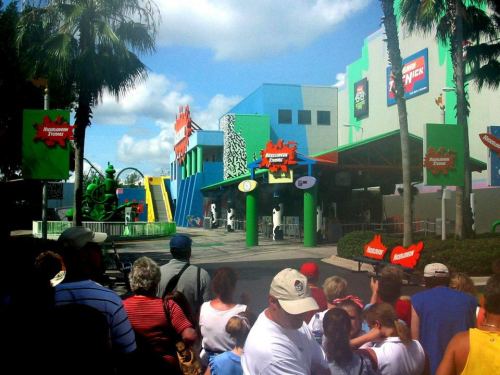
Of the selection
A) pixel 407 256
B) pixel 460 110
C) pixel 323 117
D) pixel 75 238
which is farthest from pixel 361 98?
pixel 75 238

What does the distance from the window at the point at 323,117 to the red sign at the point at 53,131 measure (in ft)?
130

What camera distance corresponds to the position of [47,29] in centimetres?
1415

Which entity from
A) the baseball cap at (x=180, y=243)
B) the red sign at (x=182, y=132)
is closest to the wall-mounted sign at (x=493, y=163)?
the baseball cap at (x=180, y=243)

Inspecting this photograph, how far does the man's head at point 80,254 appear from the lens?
358 centimetres

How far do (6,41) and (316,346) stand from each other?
21072mm

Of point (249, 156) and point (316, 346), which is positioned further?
point (249, 156)

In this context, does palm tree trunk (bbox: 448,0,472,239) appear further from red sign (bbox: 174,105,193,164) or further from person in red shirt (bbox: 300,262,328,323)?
red sign (bbox: 174,105,193,164)

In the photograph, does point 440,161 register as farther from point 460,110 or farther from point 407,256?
point 407,256

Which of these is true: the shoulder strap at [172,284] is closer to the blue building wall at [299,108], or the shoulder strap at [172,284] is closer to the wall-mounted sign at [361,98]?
the wall-mounted sign at [361,98]

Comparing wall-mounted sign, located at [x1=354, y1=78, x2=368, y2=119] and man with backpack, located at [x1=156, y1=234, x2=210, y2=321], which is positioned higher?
wall-mounted sign, located at [x1=354, y1=78, x2=368, y2=119]

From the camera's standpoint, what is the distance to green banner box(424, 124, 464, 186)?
1589cm

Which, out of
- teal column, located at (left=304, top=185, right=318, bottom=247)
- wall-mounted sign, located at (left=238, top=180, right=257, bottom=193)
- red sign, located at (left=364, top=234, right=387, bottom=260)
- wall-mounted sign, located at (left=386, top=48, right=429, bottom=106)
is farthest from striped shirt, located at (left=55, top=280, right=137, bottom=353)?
wall-mounted sign, located at (left=386, top=48, right=429, bottom=106)

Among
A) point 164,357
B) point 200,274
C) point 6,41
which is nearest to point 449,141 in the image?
point 200,274

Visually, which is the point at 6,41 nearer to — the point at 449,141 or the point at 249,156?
the point at 449,141
